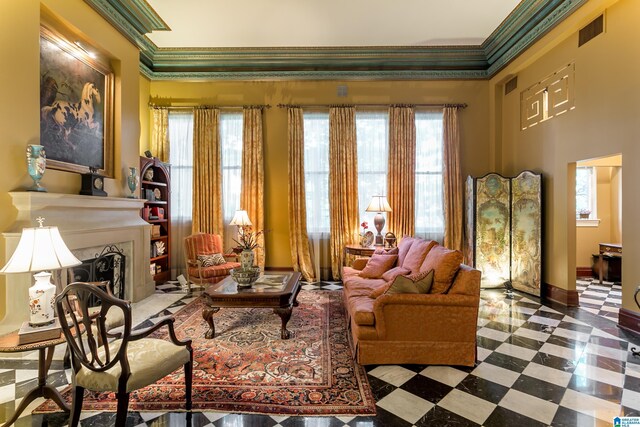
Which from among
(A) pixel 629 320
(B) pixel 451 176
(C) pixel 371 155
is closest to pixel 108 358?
(A) pixel 629 320

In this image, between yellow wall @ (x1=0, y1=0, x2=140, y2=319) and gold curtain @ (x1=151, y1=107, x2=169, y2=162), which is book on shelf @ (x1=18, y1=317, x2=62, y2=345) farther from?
gold curtain @ (x1=151, y1=107, x2=169, y2=162)

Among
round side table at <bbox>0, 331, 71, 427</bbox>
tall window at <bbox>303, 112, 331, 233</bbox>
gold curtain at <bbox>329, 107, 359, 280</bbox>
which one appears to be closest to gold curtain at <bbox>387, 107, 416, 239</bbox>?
gold curtain at <bbox>329, 107, 359, 280</bbox>

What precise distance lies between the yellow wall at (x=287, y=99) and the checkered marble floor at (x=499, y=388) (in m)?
3.69

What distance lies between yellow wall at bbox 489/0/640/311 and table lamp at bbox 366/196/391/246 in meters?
2.47

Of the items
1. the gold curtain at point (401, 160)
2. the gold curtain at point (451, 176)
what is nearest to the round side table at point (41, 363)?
the gold curtain at point (401, 160)

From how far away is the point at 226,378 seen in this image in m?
2.59

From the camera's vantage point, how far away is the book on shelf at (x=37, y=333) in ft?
6.54

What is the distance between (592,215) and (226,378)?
7672mm

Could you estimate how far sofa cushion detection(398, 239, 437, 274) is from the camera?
3.56 metres

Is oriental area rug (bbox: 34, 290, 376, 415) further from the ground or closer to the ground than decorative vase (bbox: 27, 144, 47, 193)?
closer to the ground

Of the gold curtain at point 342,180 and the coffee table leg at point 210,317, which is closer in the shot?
the coffee table leg at point 210,317

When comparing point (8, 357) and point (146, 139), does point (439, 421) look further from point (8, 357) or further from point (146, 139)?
point (146, 139)

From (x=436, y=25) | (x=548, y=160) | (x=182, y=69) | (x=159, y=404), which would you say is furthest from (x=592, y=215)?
(x=182, y=69)

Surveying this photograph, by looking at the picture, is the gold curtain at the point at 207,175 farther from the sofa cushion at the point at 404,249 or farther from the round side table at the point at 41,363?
the round side table at the point at 41,363
